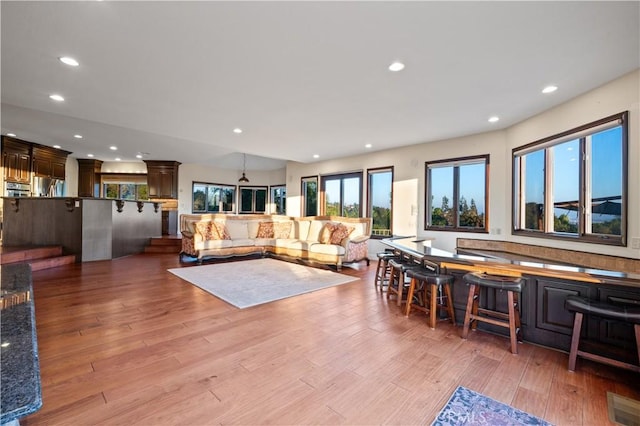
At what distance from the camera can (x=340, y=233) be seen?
19.5 feet

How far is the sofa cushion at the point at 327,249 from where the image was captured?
5.66m

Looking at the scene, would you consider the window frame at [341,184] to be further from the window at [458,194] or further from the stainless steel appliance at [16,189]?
the stainless steel appliance at [16,189]

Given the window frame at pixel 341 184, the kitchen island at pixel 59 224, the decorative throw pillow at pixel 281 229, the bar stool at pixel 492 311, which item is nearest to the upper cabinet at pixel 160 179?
the kitchen island at pixel 59 224

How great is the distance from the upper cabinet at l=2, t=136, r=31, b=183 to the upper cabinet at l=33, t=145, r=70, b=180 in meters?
0.18

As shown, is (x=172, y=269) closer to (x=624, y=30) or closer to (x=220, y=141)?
(x=220, y=141)

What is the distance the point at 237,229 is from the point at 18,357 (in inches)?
242

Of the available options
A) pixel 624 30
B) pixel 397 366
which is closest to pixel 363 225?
pixel 397 366

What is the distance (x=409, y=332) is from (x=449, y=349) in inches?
15.8

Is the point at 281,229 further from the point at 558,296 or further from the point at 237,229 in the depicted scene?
the point at 558,296

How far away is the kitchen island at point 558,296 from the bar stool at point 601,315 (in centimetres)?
12

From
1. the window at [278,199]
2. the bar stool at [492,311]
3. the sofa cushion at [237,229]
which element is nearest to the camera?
the bar stool at [492,311]

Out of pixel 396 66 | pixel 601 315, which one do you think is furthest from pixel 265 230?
pixel 601 315

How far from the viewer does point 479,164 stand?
5328 millimetres

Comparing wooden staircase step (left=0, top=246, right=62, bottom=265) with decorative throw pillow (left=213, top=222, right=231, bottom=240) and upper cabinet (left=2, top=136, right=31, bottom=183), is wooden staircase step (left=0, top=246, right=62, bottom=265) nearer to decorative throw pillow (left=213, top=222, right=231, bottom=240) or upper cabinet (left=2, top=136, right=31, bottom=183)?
upper cabinet (left=2, top=136, right=31, bottom=183)
